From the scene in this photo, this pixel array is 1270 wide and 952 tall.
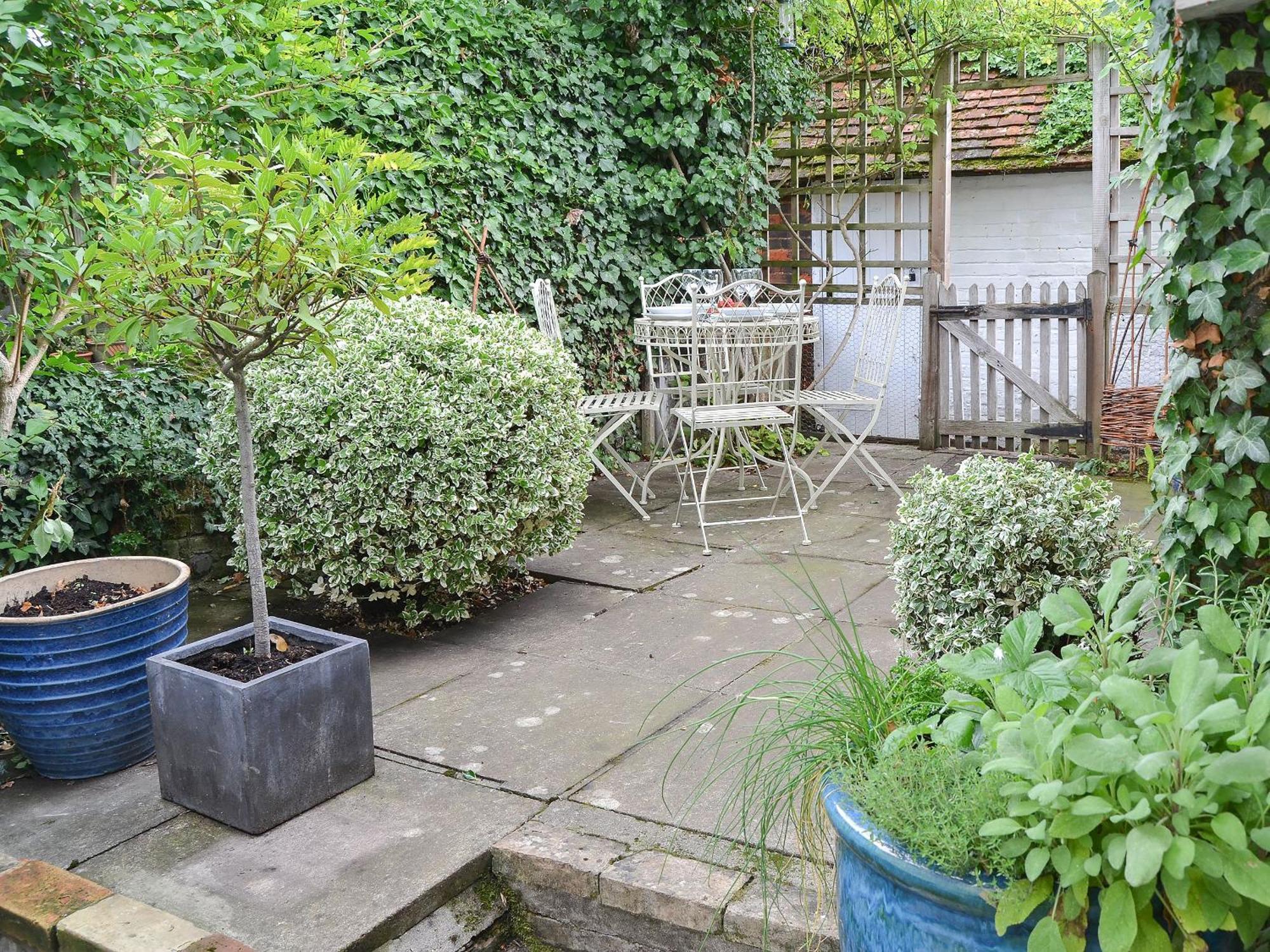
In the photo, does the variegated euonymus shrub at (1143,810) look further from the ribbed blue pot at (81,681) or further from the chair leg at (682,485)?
the chair leg at (682,485)

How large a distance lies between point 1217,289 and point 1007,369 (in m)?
5.56

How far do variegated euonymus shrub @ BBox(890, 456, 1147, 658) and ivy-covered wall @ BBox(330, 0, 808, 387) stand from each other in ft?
12.7

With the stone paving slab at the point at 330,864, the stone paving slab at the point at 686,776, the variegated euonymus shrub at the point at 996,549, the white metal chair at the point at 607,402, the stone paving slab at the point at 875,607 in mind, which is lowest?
the stone paving slab at the point at 330,864

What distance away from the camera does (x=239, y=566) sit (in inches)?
165

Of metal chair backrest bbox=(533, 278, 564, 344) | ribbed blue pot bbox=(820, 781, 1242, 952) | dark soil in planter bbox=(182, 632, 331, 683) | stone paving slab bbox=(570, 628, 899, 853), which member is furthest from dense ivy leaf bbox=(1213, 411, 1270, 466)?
metal chair backrest bbox=(533, 278, 564, 344)

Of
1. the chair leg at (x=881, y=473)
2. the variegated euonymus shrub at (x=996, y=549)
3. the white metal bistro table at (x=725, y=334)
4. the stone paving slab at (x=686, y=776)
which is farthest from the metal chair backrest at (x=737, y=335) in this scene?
the variegated euonymus shrub at (x=996, y=549)

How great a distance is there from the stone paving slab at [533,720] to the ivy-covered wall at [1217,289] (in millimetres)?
1491

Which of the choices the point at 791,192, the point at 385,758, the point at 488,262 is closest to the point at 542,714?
the point at 385,758

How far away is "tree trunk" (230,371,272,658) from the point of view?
3055 millimetres

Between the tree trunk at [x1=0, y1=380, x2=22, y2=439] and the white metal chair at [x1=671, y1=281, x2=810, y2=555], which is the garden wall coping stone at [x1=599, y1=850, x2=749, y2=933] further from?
the white metal chair at [x1=671, y1=281, x2=810, y2=555]

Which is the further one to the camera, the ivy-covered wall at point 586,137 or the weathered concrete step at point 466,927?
the ivy-covered wall at point 586,137

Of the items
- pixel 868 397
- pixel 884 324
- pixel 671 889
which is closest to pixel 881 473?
pixel 868 397

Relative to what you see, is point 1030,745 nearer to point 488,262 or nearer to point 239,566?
point 239,566

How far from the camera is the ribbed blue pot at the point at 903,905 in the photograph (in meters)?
1.56
